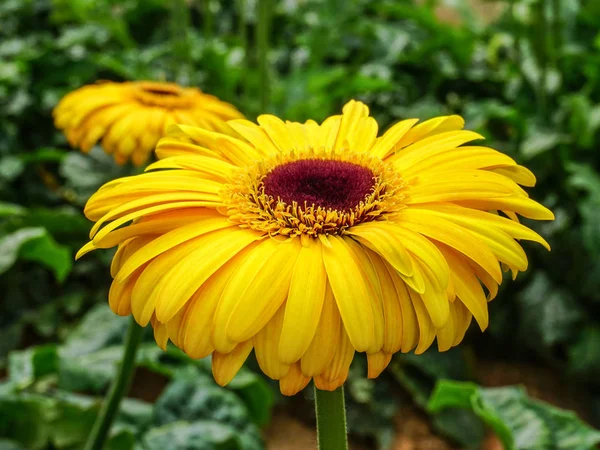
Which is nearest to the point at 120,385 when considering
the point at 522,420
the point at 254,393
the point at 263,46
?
the point at 254,393

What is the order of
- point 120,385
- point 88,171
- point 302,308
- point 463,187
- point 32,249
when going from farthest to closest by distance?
point 88,171 → point 32,249 → point 120,385 → point 463,187 → point 302,308

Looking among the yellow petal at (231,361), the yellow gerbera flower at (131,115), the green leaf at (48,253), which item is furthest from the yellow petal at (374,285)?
the green leaf at (48,253)

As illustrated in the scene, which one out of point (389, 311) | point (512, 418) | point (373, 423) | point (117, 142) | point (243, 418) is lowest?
point (373, 423)

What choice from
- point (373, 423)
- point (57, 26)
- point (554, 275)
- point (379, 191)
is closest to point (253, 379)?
point (373, 423)

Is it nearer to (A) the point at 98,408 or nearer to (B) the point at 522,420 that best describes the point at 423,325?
(B) the point at 522,420

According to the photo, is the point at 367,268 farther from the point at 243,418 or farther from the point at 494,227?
the point at 243,418

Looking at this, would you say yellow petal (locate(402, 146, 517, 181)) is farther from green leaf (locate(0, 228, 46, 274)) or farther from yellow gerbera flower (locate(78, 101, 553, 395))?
green leaf (locate(0, 228, 46, 274))

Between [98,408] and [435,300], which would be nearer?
[435,300]
